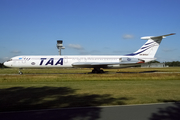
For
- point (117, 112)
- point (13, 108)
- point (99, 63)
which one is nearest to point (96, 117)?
point (117, 112)

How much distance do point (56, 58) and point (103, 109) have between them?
1012 inches

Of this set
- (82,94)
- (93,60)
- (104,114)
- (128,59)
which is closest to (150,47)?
(128,59)

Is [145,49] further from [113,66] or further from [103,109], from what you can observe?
[103,109]

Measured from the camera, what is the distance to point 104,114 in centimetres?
641

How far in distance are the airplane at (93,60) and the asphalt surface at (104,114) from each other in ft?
78.7

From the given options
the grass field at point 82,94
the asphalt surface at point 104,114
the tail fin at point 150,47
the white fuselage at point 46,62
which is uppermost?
the tail fin at point 150,47

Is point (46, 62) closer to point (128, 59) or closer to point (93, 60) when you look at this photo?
point (93, 60)

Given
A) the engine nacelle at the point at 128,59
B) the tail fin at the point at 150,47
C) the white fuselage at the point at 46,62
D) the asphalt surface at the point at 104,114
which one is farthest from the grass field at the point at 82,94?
the tail fin at the point at 150,47

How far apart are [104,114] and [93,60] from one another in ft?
88.2

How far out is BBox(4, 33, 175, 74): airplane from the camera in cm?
3141

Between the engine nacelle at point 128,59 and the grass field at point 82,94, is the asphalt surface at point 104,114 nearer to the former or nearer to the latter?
the grass field at point 82,94

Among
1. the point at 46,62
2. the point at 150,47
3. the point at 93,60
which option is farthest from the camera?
the point at 150,47

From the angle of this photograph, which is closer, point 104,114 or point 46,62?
point 104,114

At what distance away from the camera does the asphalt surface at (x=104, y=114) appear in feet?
19.6
